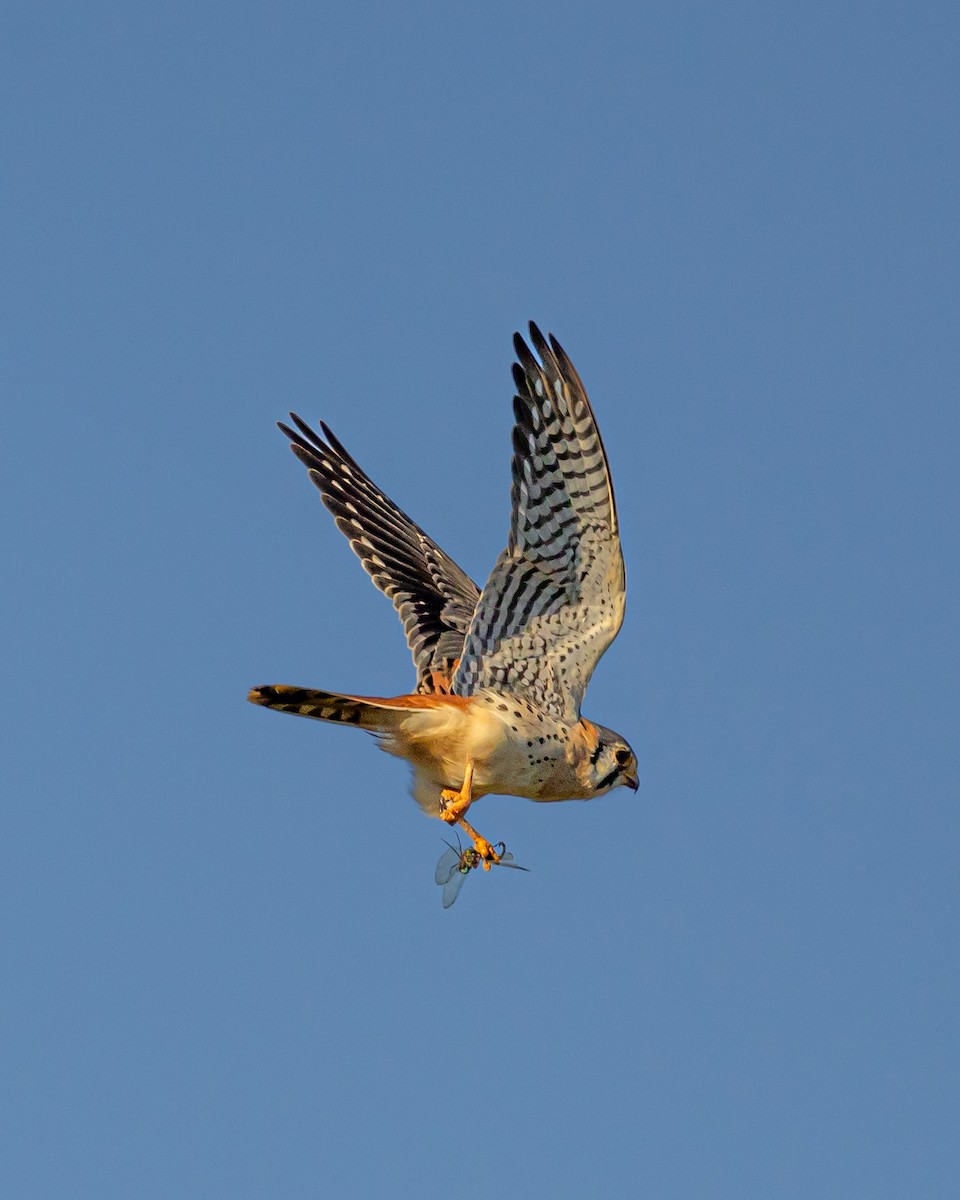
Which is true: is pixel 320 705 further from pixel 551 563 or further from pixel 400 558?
pixel 400 558

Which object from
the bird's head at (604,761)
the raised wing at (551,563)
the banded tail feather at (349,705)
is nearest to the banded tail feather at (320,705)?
the banded tail feather at (349,705)

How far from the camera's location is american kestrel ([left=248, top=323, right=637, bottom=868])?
712 cm

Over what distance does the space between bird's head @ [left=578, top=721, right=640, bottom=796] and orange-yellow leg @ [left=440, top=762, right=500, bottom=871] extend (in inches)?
22.9

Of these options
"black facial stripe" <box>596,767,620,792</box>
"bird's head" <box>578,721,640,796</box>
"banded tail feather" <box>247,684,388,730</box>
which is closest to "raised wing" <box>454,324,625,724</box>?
"bird's head" <box>578,721,640,796</box>

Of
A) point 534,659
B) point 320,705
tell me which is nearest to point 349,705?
point 320,705

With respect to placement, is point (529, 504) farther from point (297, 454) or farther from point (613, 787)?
point (297, 454)

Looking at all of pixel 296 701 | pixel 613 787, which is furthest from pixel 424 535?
pixel 296 701

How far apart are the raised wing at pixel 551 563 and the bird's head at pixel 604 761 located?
0.63ft

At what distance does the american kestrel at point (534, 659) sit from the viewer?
712 centimetres

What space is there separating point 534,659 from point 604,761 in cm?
64

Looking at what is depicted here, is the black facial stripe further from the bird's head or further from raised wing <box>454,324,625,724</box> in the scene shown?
raised wing <box>454,324,625,724</box>

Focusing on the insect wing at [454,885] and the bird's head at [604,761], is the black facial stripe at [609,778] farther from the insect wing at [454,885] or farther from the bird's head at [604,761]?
the insect wing at [454,885]

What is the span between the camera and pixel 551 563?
7.36 meters

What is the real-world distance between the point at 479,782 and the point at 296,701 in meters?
1.09
